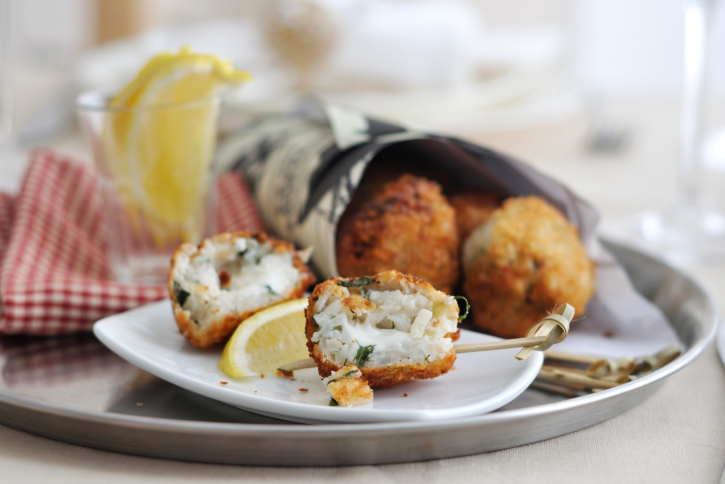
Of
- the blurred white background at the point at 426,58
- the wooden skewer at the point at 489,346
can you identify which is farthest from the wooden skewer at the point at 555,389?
the blurred white background at the point at 426,58

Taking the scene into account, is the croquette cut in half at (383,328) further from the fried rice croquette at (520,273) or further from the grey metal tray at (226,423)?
the fried rice croquette at (520,273)

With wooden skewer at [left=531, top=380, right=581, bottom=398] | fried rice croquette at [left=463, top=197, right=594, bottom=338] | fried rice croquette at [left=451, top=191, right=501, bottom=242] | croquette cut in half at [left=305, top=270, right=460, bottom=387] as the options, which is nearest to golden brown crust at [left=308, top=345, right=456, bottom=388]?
croquette cut in half at [left=305, top=270, right=460, bottom=387]

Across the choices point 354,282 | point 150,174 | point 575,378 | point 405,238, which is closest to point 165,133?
point 150,174

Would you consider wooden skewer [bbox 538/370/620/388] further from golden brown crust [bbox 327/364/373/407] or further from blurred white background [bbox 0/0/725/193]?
blurred white background [bbox 0/0/725/193]

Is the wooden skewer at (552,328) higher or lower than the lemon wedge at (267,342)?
higher

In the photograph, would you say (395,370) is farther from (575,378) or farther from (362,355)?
(575,378)

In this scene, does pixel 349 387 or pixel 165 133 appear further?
pixel 165 133
